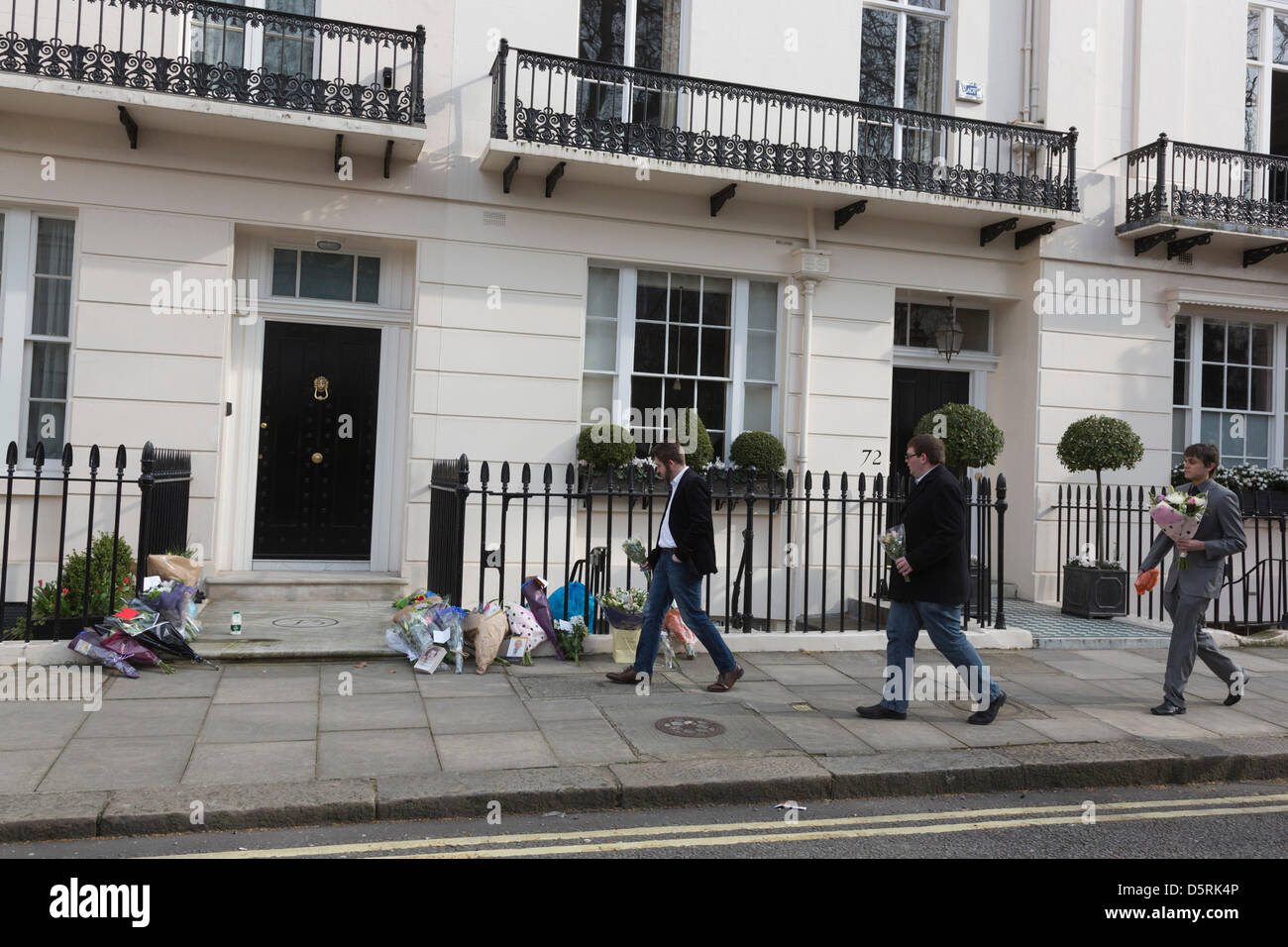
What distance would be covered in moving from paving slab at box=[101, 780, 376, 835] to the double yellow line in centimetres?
29

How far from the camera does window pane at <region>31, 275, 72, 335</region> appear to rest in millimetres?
9906

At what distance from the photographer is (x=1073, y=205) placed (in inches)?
469

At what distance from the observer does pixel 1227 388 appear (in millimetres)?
13492

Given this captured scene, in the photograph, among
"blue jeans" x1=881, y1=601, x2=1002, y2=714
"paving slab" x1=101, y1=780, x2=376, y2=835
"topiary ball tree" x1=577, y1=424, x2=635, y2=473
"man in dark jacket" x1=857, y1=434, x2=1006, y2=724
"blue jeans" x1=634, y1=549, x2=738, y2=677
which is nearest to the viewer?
"paving slab" x1=101, y1=780, x2=376, y2=835

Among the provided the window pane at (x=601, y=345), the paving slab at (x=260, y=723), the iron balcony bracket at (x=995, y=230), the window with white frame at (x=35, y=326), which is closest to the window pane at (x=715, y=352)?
the window pane at (x=601, y=345)

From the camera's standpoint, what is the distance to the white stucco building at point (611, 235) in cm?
978

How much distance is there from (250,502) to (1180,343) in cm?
1188

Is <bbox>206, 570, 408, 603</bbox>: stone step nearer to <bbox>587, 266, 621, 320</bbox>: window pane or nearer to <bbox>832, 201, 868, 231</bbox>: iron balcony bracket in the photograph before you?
<bbox>587, 266, 621, 320</bbox>: window pane

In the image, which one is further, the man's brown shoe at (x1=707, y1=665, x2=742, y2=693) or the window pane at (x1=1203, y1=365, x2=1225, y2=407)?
the window pane at (x1=1203, y1=365, x2=1225, y2=407)

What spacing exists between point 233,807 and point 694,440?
725cm

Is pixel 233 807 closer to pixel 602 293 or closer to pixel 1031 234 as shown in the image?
pixel 602 293

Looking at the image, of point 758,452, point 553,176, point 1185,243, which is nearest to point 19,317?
point 553,176

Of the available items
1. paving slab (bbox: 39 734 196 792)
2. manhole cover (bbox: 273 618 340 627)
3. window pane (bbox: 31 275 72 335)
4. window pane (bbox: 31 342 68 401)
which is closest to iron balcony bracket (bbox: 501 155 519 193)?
window pane (bbox: 31 275 72 335)
